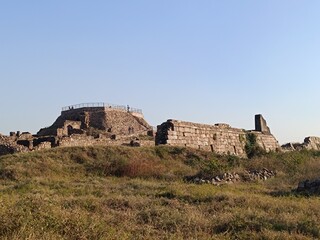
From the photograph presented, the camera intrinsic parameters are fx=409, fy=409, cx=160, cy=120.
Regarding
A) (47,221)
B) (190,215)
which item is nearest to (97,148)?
(190,215)

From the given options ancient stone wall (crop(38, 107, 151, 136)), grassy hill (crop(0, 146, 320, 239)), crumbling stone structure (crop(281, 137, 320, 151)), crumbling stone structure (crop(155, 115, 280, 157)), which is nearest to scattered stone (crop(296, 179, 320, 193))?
grassy hill (crop(0, 146, 320, 239))

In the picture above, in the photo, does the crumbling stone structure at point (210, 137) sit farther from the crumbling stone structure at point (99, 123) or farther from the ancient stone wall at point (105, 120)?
the ancient stone wall at point (105, 120)

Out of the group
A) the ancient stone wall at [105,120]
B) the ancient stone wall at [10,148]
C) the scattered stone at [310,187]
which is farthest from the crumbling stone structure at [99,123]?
the scattered stone at [310,187]

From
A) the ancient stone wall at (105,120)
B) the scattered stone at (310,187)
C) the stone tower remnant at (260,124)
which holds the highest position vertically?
the ancient stone wall at (105,120)

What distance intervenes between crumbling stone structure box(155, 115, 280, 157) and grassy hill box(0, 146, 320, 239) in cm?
323

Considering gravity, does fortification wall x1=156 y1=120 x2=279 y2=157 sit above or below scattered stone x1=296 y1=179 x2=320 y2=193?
above

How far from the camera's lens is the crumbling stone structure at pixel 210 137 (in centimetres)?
1958

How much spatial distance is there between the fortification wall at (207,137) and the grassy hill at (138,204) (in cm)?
322

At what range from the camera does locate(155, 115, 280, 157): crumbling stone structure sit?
1958cm

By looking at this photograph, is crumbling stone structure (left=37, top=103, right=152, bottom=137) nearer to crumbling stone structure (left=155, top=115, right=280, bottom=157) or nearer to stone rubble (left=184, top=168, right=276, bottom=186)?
crumbling stone structure (left=155, top=115, right=280, bottom=157)

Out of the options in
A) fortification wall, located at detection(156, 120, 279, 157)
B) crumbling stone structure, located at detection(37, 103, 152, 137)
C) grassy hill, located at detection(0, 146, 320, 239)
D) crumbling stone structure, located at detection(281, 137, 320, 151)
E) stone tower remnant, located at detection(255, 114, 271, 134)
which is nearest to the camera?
grassy hill, located at detection(0, 146, 320, 239)

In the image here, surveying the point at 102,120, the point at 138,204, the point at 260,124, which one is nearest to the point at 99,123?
the point at 102,120

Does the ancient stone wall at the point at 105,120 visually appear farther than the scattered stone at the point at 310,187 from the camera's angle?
Yes

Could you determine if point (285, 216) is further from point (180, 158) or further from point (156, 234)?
point (180, 158)
